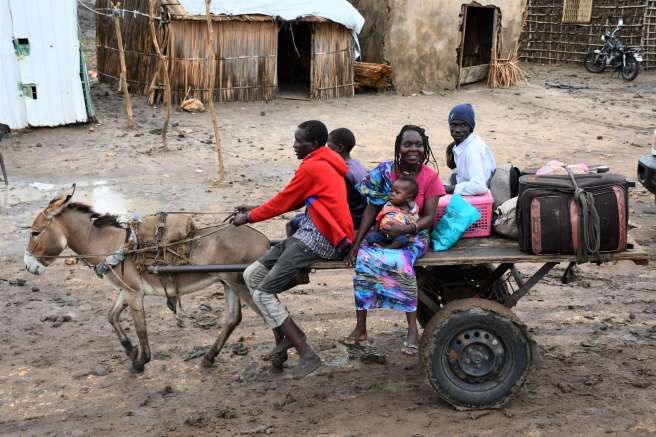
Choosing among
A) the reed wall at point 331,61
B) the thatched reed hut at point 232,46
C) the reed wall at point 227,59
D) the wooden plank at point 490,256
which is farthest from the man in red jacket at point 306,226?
the reed wall at point 331,61

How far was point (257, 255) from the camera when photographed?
531 centimetres

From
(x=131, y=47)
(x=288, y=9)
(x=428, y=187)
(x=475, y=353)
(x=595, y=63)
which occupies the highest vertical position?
(x=288, y=9)

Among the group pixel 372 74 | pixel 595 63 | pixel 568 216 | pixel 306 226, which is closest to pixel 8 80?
pixel 372 74

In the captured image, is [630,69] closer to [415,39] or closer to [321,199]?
[415,39]

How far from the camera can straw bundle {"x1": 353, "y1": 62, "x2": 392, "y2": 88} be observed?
17.0 metres

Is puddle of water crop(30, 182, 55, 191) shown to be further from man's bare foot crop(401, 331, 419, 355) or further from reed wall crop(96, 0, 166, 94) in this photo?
man's bare foot crop(401, 331, 419, 355)

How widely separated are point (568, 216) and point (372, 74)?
13.1m

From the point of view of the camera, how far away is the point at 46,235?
5.33 metres

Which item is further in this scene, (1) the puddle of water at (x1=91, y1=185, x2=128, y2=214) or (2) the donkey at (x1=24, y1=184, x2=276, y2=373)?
(1) the puddle of water at (x1=91, y1=185, x2=128, y2=214)

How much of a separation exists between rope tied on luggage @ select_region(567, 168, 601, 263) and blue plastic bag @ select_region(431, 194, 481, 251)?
0.66 m

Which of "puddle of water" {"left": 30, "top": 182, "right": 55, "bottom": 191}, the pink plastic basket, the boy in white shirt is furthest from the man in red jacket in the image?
"puddle of water" {"left": 30, "top": 182, "right": 55, "bottom": 191}

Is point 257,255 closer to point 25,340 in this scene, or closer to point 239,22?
point 25,340

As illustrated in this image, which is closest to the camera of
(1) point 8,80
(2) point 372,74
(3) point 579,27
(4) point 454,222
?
(4) point 454,222


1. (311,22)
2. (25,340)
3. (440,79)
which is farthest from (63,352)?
(440,79)
